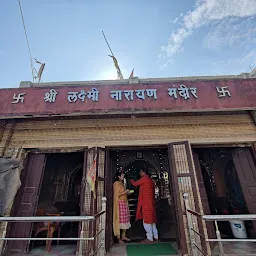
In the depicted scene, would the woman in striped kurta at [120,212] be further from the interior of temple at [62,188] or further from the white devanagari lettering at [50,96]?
the white devanagari lettering at [50,96]

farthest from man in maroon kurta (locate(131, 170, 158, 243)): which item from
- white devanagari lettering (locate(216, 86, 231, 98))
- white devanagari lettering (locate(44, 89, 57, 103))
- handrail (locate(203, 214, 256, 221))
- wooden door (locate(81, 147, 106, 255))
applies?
white devanagari lettering (locate(44, 89, 57, 103))

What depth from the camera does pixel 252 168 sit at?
485 centimetres

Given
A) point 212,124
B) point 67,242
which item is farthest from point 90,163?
point 212,124

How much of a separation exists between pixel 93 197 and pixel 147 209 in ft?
5.79

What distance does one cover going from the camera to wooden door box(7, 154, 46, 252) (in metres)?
4.30

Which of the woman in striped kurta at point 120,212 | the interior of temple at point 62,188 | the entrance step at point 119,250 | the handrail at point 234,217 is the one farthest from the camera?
the interior of temple at point 62,188

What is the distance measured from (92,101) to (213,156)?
5121 millimetres

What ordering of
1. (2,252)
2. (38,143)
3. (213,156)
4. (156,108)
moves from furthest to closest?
(213,156), (38,143), (156,108), (2,252)

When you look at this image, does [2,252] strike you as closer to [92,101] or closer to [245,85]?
[92,101]

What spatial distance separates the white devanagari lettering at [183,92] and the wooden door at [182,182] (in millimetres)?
1373

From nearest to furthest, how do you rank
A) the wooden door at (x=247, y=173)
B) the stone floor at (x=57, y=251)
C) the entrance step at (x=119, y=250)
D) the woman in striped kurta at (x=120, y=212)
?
the entrance step at (x=119, y=250), the stone floor at (x=57, y=251), the wooden door at (x=247, y=173), the woman in striped kurta at (x=120, y=212)

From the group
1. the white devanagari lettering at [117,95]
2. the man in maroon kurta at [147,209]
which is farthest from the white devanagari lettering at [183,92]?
the man in maroon kurta at [147,209]

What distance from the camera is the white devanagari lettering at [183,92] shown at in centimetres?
481

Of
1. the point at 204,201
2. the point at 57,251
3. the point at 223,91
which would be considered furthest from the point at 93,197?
the point at 223,91
